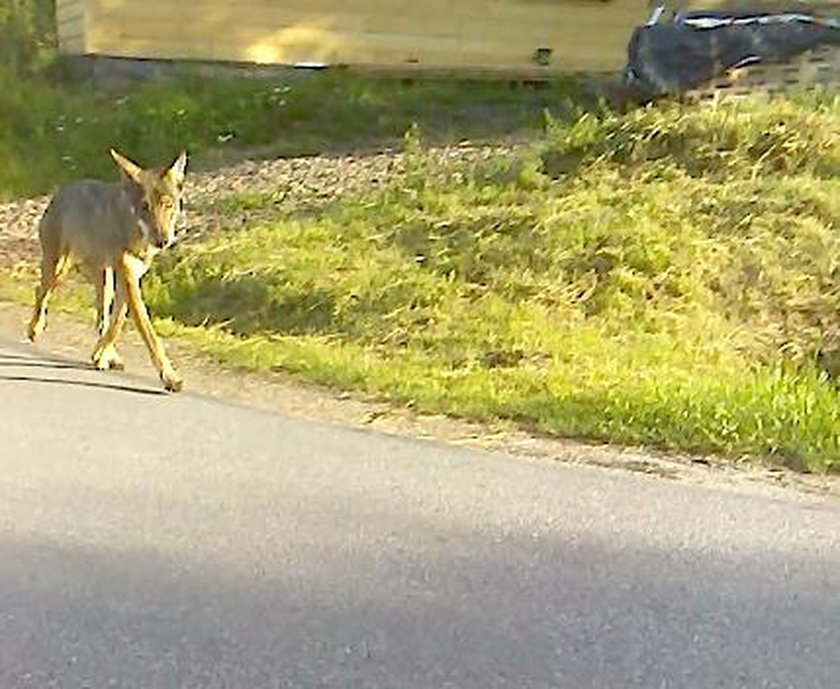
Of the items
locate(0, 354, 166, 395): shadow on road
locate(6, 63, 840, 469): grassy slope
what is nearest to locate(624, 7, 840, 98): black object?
locate(6, 63, 840, 469): grassy slope

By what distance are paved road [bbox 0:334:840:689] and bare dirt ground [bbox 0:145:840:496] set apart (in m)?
0.28

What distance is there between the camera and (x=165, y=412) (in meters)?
7.83

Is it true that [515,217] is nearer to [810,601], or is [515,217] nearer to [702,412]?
[702,412]

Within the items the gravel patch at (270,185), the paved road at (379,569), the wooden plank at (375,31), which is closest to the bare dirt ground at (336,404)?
the gravel patch at (270,185)

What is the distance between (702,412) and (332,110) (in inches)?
465

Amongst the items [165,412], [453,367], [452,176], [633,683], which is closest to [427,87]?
[452,176]

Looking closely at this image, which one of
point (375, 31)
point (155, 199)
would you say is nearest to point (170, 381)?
point (155, 199)

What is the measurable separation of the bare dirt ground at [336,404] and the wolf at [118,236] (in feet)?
1.03

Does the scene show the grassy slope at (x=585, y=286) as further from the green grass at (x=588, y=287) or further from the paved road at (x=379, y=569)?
the paved road at (x=379, y=569)

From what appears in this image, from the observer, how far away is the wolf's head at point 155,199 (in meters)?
8.48

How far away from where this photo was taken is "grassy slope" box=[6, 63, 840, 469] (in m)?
8.25

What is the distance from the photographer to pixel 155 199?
848cm

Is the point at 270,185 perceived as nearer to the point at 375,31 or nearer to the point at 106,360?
the point at 375,31

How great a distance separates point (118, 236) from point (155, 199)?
38 centimetres
